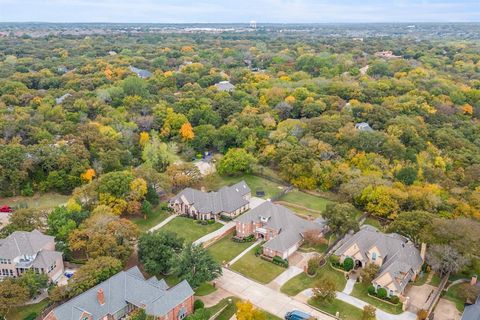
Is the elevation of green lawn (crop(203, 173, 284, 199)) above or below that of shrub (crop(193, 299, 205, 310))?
below

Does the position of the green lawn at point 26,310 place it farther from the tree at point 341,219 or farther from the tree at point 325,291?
the tree at point 341,219

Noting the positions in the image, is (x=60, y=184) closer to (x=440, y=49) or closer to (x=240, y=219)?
(x=240, y=219)

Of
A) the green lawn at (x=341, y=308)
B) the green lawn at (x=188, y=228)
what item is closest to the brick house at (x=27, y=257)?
the green lawn at (x=188, y=228)

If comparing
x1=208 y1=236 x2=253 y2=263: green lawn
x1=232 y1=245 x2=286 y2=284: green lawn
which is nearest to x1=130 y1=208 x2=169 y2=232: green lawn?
x1=208 y1=236 x2=253 y2=263: green lawn

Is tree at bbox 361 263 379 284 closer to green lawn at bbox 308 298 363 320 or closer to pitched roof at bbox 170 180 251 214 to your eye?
green lawn at bbox 308 298 363 320

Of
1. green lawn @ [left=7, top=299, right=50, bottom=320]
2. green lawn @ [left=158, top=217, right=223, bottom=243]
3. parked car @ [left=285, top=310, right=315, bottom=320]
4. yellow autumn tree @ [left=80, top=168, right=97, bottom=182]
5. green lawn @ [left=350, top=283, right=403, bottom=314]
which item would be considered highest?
yellow autumn tree @ [left=80, top=168, right=97, bottom=182]

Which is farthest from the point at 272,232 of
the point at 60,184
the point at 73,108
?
the point at 73,108
